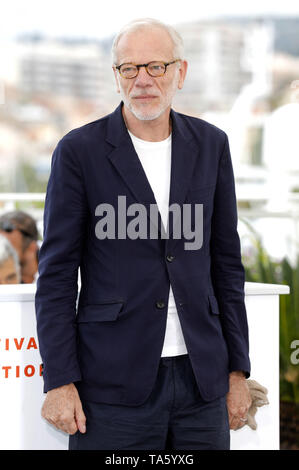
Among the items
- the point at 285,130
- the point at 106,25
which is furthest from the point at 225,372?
the point at 106,25

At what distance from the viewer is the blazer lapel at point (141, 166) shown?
4.24 feet

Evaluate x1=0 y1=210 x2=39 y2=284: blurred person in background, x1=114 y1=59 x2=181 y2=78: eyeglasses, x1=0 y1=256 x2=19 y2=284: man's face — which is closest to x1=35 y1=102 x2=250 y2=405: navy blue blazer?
x1=114 y1=59 x2=181 y2=78: eyeglasses

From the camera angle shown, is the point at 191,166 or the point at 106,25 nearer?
the point at 191,166

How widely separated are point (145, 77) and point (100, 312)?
1.41ft

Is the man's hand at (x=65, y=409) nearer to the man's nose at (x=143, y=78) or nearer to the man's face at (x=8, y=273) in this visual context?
the man's nose at (x=143, y=78)

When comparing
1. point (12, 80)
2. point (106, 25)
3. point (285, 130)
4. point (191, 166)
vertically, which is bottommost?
point (191, 166)

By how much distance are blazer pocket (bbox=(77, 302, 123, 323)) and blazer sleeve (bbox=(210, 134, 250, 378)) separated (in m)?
0.24

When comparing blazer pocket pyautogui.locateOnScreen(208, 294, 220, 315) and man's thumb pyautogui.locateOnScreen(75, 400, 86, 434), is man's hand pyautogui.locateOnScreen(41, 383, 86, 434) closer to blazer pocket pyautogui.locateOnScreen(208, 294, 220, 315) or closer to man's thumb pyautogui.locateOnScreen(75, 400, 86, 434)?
man's thumb pyautogui.locateOnScreen(75, 400, 86, 434)

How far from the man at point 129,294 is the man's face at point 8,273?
1143 millimetres

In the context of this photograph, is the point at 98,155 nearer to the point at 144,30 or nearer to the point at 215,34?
the point at 144,30

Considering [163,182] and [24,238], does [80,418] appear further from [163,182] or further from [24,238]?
[24,238]

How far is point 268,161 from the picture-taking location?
4.25 meters
